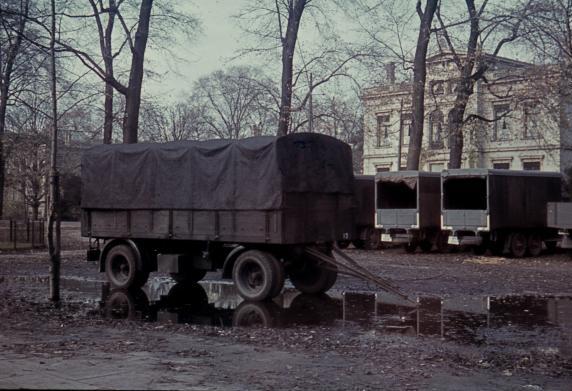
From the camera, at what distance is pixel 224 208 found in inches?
603

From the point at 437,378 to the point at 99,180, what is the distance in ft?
36.6

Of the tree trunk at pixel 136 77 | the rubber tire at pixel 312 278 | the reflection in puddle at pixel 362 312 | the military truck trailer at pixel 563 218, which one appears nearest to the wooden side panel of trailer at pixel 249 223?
the rubber tire at pixel 312 278

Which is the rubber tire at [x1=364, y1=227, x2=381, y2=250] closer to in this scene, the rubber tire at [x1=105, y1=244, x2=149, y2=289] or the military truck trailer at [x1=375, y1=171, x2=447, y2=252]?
the military truck trailer at [x1=375, y1=171, x2=447, y2=252]

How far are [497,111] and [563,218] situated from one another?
1662cm

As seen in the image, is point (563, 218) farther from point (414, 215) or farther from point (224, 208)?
point (224, 208)

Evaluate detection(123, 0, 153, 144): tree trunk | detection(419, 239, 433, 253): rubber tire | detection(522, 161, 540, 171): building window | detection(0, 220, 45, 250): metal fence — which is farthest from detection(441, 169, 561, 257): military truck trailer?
detection(522, 161, 540, 171): building window

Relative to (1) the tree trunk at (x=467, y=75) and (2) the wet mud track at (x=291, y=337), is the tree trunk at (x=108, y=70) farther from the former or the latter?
(1) the tree trunk at (x=467, y=75)

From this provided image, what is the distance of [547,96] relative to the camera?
31.3m

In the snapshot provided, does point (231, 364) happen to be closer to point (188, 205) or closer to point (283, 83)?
point (188, 205)

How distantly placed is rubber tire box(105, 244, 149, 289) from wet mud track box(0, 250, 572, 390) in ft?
0.86

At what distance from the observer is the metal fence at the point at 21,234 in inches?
1288

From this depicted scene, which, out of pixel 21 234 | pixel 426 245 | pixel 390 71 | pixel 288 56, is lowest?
pixel 426 245

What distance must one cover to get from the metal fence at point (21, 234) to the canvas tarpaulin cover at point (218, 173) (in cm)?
1653

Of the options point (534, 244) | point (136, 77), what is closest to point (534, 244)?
point (534, 244)
